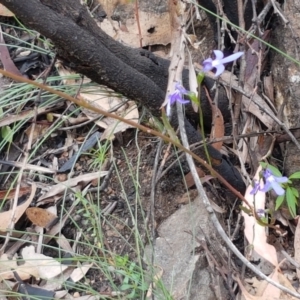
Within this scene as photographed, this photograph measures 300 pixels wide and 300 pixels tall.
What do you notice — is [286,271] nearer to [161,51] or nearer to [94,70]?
[94,70]

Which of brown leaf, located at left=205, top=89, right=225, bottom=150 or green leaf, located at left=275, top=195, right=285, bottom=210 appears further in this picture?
brown leaf, located at left=205, top=89, right=225, bottom=150

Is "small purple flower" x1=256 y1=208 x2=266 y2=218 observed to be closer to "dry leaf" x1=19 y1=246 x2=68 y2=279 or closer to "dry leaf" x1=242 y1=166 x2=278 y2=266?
"dry leaf" x1=242 y1=166 x2=278 y2=266

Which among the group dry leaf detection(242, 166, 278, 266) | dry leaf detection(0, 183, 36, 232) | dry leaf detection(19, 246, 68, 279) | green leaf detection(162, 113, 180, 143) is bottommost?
dry leaf detection(19, 246, 68, 279)

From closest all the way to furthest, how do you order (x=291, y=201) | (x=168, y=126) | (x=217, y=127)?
(x=168, y=126)
(x=291, y=201)
(x=217, y=127)

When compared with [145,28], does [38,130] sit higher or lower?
lower

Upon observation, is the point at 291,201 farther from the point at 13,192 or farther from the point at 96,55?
the point at 13,192

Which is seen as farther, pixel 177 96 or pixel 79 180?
pixel 79 180

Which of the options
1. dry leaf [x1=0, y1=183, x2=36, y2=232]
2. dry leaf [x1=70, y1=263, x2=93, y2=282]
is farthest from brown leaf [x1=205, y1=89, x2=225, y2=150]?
dry leaf [x1=0, y1=183, x2=36, y2=232]

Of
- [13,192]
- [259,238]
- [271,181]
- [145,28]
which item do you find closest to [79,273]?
[13,192]

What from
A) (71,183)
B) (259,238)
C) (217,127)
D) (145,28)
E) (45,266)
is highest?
(145,28)
